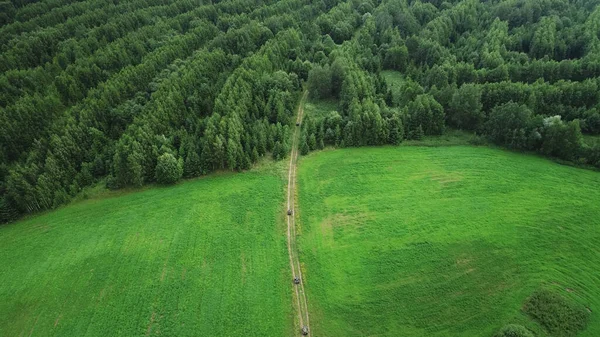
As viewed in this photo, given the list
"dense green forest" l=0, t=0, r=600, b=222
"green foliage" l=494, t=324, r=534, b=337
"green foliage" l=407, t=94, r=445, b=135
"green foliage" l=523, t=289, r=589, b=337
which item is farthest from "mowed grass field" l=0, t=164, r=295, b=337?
"green foliage" l=407, t=94, r=445, b=135

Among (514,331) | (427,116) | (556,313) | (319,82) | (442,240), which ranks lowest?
(556,313)

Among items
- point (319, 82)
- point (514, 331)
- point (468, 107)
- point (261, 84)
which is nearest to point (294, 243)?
point (514, 331)

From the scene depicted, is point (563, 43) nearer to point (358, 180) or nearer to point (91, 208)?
point (358, 180)

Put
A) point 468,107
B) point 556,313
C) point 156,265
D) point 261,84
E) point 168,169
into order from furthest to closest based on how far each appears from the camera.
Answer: point 261,84 → point 468,107 → point 168,169 → point 156,265 → point 556,313

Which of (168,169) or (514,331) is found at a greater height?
(168,169)

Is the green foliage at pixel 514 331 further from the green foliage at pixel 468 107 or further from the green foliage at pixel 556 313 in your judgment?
the green foliage at pixel 468 107

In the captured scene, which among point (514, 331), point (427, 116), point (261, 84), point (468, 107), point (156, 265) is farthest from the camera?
point (261, 84)

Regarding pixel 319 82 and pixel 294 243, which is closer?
pixel 294 243

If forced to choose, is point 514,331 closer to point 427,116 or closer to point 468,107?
point 427,116
